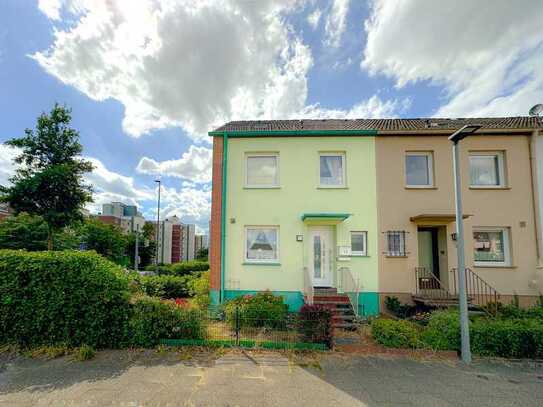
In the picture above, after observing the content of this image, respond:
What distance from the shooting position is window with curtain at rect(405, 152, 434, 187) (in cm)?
969

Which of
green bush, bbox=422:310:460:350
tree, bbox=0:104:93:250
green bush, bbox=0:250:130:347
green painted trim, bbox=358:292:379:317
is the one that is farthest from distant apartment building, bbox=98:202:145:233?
green bush, bbox=422:310:460:350

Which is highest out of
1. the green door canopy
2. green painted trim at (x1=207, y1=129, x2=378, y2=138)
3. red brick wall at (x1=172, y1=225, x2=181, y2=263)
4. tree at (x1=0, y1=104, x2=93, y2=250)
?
green painted trim at (x1=207, y1=129, x2=378, y2=138)

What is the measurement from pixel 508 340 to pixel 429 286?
3704mm

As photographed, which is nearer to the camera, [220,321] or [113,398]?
[113,398]

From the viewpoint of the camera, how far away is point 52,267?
5.58 meters

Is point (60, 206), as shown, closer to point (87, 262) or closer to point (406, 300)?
point (87, 262)

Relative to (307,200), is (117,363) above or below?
below

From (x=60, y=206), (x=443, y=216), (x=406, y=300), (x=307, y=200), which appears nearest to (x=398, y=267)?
(x=406, y=300)

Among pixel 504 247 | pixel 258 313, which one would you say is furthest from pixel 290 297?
pixel 504 247

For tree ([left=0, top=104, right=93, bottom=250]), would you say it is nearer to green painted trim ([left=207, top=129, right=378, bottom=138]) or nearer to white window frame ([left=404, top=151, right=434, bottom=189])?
green painted trim ([left=207, top=129, right=378, bottom=138])

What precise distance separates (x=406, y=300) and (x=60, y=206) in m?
13.6

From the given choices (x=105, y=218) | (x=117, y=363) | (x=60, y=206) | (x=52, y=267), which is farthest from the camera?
(x=105, y=218)

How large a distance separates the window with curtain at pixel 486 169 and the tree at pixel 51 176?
50.9 feet

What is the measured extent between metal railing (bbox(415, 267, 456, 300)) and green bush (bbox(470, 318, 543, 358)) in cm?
283
